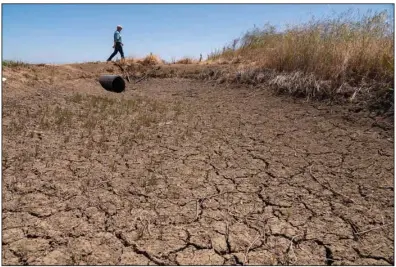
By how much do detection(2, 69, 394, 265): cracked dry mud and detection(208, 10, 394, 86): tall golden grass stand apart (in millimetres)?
923

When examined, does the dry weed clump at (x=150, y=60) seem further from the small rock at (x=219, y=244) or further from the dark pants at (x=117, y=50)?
the small rock at (x=219, y=244)

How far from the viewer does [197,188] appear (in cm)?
291

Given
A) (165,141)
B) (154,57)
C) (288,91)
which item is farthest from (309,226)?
(154,57)

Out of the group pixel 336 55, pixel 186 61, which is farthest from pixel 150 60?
pixel 336 55

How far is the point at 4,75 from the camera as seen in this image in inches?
259

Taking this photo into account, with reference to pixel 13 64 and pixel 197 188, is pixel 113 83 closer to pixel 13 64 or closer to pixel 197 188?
pixel 13 64

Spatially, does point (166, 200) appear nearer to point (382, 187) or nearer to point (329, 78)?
point (382, 187)

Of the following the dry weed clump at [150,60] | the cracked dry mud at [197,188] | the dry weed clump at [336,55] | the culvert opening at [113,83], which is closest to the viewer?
the cracked dry mud at [197,188]

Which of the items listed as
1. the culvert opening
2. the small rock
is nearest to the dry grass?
the culvert opening

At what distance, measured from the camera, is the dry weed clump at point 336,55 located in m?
5.04

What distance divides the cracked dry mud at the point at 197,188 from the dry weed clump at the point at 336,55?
73 centimetres

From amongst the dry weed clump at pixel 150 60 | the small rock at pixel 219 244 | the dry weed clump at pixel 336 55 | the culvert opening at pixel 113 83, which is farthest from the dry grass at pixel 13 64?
→ the small rock at pixel 219 244

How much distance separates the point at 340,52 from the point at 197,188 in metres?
3.83

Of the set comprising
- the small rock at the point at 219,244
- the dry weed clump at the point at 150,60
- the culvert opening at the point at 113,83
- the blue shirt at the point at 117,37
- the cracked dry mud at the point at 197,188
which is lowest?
the small rock at the point at 219,244
